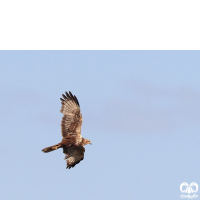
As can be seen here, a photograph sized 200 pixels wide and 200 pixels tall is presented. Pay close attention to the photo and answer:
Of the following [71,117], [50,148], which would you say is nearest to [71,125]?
[71,117]

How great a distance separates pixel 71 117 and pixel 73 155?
81.9 inches

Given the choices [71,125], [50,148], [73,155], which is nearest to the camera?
[50,148]

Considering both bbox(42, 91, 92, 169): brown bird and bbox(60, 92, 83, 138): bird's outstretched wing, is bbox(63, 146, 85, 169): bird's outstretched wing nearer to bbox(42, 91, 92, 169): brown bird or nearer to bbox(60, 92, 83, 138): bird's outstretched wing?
bbox(42, 91, 92, 169): brown bird

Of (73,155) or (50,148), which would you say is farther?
(73,155)

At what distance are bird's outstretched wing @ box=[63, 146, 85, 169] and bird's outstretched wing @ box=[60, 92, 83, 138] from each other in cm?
103

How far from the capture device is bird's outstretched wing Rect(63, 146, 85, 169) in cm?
2458

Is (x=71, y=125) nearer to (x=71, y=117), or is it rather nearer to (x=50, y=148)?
(x=71, y=117)

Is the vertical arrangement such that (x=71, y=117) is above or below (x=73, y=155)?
above

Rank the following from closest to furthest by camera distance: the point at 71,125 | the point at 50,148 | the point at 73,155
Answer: the point at 50,148
the point at 71,125
the point at 73,155

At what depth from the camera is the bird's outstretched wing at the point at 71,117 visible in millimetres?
23797

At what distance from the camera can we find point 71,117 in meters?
23.9
